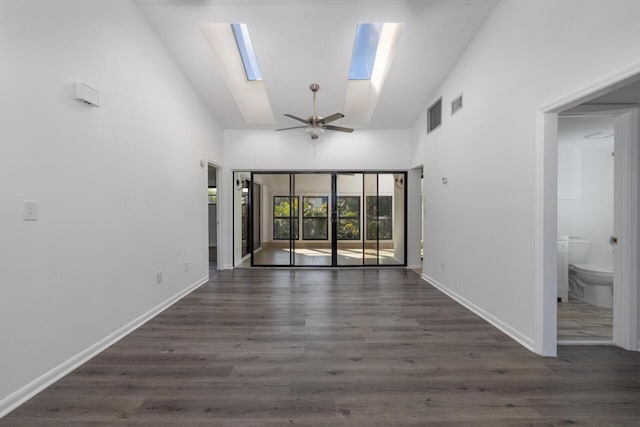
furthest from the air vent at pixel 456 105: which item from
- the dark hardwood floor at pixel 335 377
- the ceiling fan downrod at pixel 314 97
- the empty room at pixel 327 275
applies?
the dark hardwood floor at pixel 335 377

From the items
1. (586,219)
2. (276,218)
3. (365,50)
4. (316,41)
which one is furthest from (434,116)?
(276,218)

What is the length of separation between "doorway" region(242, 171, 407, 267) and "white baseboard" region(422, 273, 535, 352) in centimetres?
195

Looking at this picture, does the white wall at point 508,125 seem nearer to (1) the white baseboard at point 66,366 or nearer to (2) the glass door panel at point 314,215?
(2) the glass door panel at point 314,215

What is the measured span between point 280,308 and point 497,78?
3681mm

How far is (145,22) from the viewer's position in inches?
131

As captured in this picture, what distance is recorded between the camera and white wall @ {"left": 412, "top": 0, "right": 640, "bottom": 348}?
201 centimetres

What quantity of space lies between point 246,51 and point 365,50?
192cm

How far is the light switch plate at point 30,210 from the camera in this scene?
195cm

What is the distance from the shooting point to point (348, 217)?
21.4 ft

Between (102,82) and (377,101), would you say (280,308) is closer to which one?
(102,82)

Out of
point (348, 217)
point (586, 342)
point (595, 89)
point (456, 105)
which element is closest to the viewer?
point (595, 89)

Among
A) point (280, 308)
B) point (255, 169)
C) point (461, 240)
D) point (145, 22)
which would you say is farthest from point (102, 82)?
point (461, 240)

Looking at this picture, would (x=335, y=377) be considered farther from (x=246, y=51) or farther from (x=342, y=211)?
(x=246, y=51)

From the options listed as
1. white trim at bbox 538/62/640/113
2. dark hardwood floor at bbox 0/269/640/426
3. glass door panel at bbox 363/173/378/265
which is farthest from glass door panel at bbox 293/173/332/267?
white trim at bbox 538/62/640/113
